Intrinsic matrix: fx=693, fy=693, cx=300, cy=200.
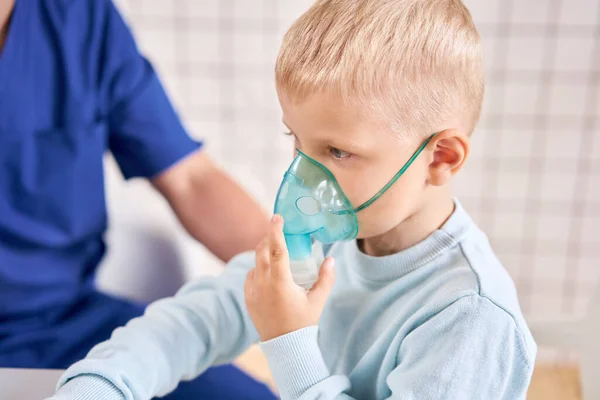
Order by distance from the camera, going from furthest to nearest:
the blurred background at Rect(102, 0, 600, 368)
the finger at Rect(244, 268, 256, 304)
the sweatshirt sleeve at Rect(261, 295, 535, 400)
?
1. the blurred background at Rect(102, 0, 600, 368)
2. the finger at Rect(244, 268, 256, 304)
3. the sweatshirt sleeve at Rect(261, 295, 535, 400)

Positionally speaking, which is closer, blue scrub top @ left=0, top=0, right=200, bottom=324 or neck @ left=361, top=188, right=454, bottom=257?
neck @ left=361, top=188, right=454, bottom=257

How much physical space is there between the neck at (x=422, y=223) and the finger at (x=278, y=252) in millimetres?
199

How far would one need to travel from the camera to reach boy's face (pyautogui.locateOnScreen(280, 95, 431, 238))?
2.81 feet

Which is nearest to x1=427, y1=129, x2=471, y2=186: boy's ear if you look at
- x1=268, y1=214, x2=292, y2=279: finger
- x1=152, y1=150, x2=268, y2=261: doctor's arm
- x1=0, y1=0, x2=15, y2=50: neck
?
x1=268, y1=214, x2=292, y2=279: finger

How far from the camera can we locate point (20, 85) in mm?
1209

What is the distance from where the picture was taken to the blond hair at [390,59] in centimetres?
84

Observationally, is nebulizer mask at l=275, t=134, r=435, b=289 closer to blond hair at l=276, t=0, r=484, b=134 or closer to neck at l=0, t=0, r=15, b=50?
blond hair at l=276, t=0, r=484, b=134

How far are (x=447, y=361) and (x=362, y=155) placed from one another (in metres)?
0.27

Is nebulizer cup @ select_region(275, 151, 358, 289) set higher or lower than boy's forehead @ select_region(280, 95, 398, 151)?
lower

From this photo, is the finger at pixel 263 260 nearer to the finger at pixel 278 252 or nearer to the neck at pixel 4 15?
the finger at pixel 278 252

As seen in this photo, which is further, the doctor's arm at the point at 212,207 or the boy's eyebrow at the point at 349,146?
the doctor's arm at the point at 212,207

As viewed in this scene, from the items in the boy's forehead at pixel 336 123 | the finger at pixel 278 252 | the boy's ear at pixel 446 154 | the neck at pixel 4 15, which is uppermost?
the neck at pixel 4 15

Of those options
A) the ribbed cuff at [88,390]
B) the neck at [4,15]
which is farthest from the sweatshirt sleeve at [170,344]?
the neck at [4,15]

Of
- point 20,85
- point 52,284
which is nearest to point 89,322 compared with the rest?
point 52,284
